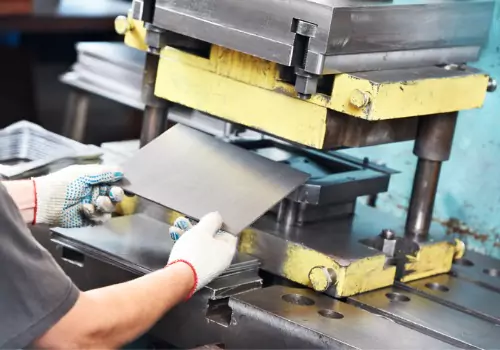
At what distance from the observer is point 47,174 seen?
1824 mm

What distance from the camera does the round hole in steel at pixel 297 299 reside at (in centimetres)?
157

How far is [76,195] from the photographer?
169 centimetres

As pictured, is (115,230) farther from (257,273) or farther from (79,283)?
(257,273)

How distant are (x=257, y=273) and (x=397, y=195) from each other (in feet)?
2.38

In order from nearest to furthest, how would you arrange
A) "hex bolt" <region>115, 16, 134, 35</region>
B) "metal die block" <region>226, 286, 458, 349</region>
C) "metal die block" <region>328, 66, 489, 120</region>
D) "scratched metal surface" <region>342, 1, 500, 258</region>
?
"metal die block" <region>226, 286, 458, 349</region>, "metal die block" <region>328, 66, 489, 120</region>, "hex bolt" <region>115, 16, 134, 35</region>, "scratched metal surface" <region>342, 1, 500, 258</region>

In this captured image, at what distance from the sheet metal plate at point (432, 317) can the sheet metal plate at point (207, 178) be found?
0.24m

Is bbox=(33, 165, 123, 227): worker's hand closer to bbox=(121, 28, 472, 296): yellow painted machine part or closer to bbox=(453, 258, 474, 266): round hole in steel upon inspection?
bbox=(121, 28, 472, 296): yellow painted machine part

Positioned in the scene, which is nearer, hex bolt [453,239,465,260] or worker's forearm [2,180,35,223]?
worker's forearm [2,180,35,223]

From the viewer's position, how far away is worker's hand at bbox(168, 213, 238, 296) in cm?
149

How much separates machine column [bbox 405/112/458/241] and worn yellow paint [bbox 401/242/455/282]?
0.03 metres

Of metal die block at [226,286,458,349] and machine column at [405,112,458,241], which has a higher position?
machine column at [405,112,458,241]

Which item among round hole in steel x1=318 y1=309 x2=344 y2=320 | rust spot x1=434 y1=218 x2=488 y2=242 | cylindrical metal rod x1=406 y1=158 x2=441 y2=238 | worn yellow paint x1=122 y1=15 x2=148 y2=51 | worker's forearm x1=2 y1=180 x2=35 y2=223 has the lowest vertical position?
rust spot x1=434 y1=218 x2=488 y2=242

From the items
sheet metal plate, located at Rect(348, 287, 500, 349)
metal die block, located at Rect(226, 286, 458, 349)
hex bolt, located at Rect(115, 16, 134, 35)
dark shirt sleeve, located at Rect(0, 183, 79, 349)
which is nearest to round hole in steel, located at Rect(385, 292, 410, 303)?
sheet metal plate, located at Rect(348, 287, 500, 349)

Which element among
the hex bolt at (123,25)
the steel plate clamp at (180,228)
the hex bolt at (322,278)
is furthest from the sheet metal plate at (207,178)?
the hex bolt at (123,25)
